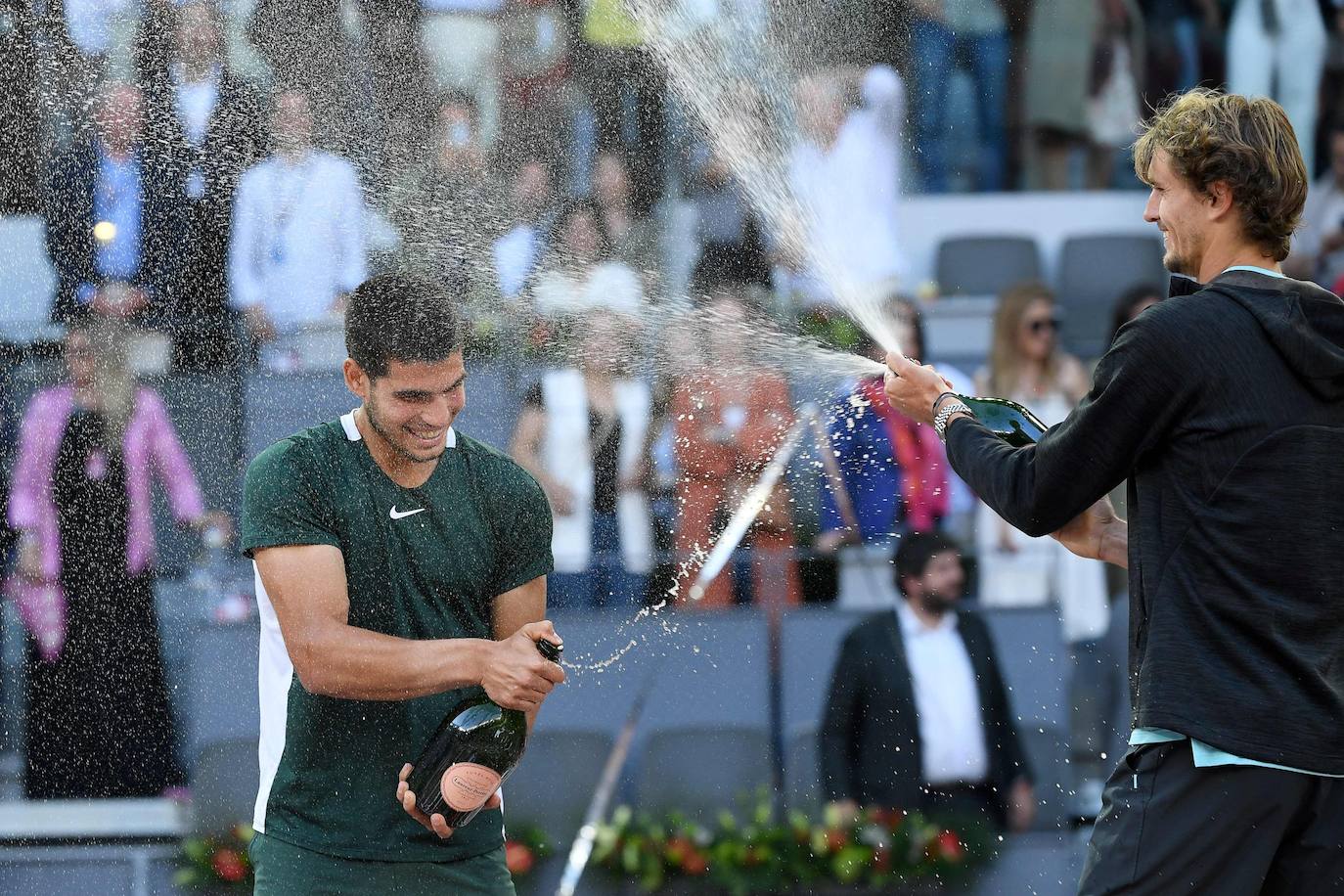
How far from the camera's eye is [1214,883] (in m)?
2.76

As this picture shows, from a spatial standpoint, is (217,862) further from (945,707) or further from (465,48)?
(465,48)

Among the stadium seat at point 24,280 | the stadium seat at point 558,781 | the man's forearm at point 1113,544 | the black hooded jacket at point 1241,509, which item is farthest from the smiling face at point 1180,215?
the stadium seat at point 24,280

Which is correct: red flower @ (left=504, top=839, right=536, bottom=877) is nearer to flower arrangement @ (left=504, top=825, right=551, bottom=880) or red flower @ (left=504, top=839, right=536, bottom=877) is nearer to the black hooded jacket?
flower arrangement @ (left=504, top=825, right=551, bottom=880)

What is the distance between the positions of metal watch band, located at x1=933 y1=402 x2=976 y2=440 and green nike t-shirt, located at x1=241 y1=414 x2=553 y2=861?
832 millimetres

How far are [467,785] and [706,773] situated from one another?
264cm

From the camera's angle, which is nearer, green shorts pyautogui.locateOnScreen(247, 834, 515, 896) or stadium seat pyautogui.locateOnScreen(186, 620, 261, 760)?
green shorts pyautogui.locateOnScreen(247, 834, 515, 896)

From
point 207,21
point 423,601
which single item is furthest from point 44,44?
point 423,601

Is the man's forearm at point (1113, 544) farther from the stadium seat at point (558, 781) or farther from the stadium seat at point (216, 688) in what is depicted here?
the stadium seat at point (216, 688)

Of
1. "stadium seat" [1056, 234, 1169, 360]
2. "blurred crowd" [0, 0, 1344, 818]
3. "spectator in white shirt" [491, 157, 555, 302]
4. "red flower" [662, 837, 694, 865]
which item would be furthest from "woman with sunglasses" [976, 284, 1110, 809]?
"spectator in white shirt" [491, 157, 555, 302]

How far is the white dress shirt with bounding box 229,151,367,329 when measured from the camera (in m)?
5.93

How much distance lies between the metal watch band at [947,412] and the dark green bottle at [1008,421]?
32 mm

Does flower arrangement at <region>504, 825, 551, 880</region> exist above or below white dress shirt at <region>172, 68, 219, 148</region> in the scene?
below

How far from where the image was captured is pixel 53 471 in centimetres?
584

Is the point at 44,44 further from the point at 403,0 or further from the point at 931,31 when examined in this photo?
the point at 931,31
